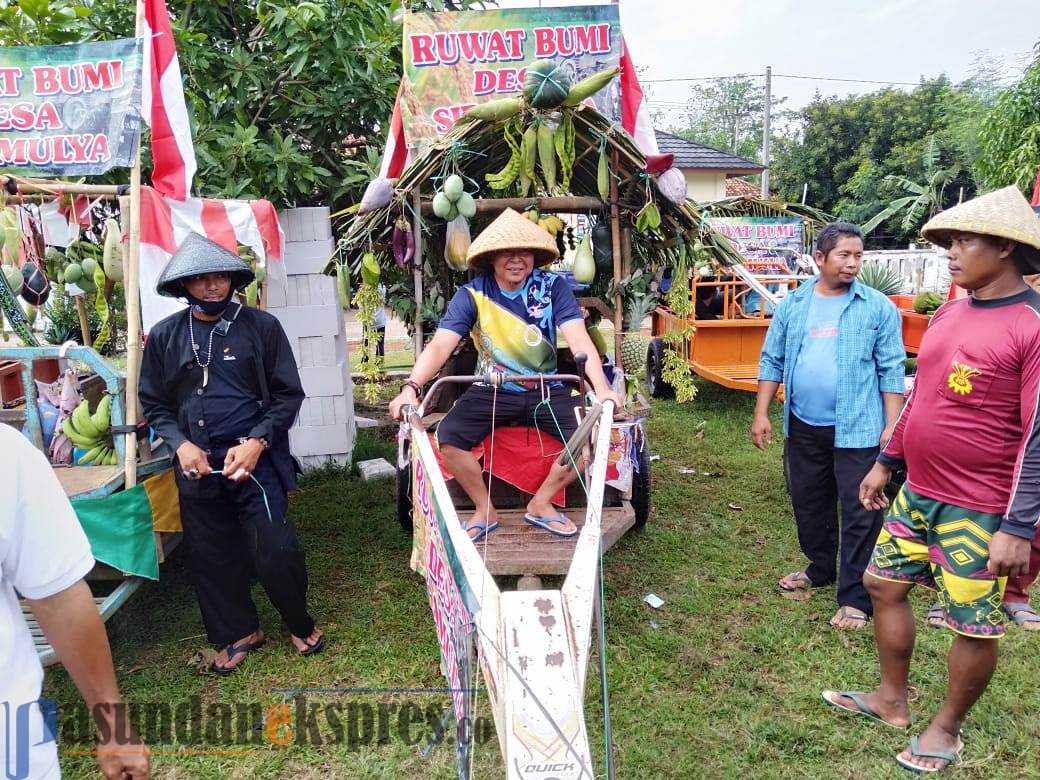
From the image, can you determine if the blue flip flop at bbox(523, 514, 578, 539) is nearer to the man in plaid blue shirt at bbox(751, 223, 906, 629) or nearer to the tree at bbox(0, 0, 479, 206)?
the man in plaid blue shirt at bbox(751, 223, 906, 629)

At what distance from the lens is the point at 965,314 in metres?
2.55

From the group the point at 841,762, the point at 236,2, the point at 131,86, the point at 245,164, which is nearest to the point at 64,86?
the point at 131,86

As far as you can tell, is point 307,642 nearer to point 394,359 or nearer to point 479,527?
point 479,527

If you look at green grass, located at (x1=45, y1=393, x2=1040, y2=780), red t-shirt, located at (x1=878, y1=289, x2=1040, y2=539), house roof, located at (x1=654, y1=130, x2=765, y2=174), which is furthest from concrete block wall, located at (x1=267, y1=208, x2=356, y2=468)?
house roof, located at (x1=654, y1=130, x2=765, y2=174)

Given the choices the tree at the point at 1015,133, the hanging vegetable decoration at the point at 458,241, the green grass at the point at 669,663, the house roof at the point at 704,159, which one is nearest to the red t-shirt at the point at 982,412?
the green grass at the point at 669,663

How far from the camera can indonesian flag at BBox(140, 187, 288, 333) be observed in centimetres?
384

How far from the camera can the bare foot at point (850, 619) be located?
3660mm

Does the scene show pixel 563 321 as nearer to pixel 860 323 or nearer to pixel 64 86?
pixel 860 323

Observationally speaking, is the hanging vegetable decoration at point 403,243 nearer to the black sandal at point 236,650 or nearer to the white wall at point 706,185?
the black sandal at point 236,650

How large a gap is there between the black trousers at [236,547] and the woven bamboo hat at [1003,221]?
311 cm

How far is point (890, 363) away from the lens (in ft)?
11.9

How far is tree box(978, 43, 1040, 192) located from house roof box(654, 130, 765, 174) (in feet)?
31.1

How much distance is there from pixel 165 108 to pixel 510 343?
2.24 m

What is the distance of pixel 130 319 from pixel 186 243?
0.50 m
